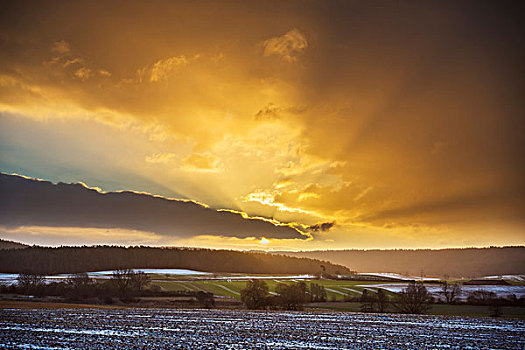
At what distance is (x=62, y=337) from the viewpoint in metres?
39.3

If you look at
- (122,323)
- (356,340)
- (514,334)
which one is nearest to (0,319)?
(122,323)

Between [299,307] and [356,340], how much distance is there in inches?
2222

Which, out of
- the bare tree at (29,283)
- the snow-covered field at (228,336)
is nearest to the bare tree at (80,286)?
the bare tree at (29,283)

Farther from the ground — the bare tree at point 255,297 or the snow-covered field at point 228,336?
the snow-covered field at point 228,336

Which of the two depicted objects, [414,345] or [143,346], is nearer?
[143,346]

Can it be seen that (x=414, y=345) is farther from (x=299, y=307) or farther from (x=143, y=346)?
(x=299, y=307)

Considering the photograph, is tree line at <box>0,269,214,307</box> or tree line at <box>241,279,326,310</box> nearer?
tree line at <box>241,279,326,310</box>

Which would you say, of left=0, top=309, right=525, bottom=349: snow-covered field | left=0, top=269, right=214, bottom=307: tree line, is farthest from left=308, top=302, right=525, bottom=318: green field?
left=0, top=309, right=525, bottom=349: snow-covered field

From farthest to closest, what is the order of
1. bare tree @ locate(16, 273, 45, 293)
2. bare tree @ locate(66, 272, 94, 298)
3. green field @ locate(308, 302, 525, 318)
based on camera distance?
bare tree @ locate(16, 273, 45, 293) → bare tree @ locate(66, 272, 94, 298) → green field @ locate(308, 302, 525, 318)

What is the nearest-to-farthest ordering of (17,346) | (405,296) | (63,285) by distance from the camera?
(17,346) → (405,296) → (63,285)

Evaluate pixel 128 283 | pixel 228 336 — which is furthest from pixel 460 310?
pixel 128 283

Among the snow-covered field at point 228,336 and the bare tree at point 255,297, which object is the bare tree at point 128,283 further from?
the snow-covered field at point 228,336

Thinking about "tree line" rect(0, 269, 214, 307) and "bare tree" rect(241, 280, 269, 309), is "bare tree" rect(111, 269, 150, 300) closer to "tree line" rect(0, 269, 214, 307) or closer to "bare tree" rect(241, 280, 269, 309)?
"tree line" rect(0, 269, 214, 307)

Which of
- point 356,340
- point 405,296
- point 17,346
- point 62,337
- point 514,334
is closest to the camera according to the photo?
point 17,346
